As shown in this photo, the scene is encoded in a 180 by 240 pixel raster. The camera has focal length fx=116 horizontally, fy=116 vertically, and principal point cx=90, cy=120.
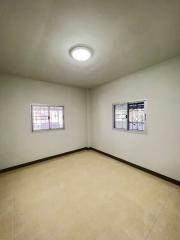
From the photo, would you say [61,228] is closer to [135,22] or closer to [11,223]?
[11,223]

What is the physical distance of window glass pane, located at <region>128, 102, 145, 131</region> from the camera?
115 inches

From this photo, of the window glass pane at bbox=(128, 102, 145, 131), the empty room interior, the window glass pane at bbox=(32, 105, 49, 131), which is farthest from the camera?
the window glass pane at bbox=(32, 105, 49, 131)

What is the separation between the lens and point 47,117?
12.3 feet

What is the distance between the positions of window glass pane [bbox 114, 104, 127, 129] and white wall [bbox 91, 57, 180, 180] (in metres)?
0.19

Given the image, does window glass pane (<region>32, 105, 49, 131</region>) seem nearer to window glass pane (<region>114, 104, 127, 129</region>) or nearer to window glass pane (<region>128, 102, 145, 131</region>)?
window glass pane (<region>114, 104, 127, 129</region>)

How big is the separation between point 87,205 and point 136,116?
2292 millimetres

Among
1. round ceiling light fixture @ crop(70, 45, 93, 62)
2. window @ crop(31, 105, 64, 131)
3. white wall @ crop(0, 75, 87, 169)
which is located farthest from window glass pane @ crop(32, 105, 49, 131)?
round ceiling light fixture @ crop(70, 45, 93, 62)

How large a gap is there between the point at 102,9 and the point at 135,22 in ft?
1.51

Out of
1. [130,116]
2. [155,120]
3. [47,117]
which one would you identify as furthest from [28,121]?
[155,120]

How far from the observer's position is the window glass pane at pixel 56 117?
3.83 m

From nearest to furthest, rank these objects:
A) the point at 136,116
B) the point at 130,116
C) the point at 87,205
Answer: the point at 87,205 < the point at 136,116 < the point at 130,116

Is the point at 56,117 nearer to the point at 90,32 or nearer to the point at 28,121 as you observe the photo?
the point at 28,121

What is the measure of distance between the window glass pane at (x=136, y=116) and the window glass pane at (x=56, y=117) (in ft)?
7.38

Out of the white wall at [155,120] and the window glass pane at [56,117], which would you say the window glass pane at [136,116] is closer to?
the white wall at [155,120]
